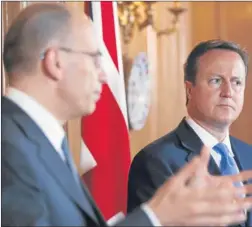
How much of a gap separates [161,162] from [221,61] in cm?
40

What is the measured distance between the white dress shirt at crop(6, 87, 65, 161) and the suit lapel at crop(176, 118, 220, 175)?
24.8 inches

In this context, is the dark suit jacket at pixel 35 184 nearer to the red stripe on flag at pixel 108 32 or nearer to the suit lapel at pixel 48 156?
the suit lapel at pixel 48 156

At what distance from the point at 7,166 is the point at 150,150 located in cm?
68

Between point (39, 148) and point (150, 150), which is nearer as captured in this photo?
point (39, 148)

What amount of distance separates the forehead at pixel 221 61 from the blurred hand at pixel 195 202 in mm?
842

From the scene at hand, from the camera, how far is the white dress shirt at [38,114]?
3.86ft

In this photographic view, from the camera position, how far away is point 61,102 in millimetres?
1209

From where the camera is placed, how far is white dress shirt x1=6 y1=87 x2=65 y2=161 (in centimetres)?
118

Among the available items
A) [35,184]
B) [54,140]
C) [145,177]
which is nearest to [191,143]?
[145,177]

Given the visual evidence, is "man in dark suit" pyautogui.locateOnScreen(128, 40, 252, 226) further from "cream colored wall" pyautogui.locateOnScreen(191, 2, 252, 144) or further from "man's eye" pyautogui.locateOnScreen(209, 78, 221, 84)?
"cream colored wall" pyautogui.locateOnScreen(191, 2, 252, 144)

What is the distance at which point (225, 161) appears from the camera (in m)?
1.80

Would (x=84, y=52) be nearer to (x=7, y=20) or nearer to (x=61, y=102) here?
(x=61, y=102)

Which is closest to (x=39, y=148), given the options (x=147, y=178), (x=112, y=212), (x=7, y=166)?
(x=7, y=166)

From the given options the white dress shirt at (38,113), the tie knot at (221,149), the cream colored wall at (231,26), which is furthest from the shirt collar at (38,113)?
the cream colored wall at (231,26)
